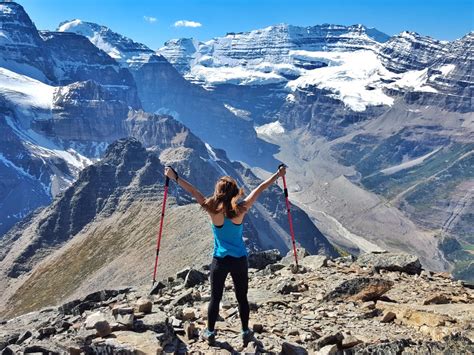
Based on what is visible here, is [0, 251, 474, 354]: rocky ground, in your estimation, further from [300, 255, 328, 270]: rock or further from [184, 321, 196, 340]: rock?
[300, 255, 328, 270]: rock

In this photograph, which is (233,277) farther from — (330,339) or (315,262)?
(315,262)

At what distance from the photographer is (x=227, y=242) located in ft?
57.2

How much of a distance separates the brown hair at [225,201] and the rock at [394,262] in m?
14.3

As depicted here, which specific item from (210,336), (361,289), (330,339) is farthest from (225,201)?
(361,289)

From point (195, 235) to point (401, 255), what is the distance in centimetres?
10166

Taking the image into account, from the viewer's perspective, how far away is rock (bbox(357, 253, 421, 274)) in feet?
94.2

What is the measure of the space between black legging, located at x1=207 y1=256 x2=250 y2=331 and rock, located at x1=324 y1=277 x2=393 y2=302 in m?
6.17

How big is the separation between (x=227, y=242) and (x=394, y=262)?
47.8 feet

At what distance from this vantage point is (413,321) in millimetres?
19500

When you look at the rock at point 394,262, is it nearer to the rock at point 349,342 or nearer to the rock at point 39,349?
the rock at point 349,342

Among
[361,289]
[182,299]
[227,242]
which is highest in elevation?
[227,242]

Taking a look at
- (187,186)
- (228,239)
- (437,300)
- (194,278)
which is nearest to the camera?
(228,239)

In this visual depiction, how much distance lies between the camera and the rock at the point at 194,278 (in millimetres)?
29828

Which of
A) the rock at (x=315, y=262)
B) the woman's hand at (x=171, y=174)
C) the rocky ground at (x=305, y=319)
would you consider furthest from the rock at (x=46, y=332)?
the rock at (x=315, y=262)
